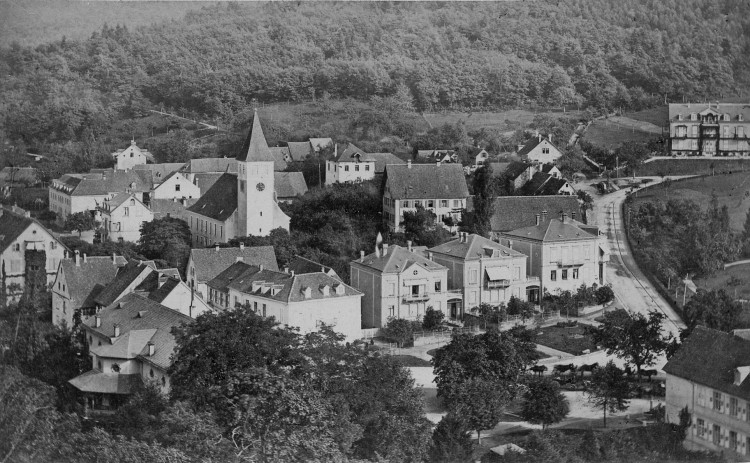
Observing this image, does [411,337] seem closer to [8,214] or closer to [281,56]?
[8,214]

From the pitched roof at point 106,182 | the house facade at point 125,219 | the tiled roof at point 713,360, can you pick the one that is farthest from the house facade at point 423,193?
the tiled roof at point 713,360

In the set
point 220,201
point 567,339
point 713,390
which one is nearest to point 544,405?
point 713,390

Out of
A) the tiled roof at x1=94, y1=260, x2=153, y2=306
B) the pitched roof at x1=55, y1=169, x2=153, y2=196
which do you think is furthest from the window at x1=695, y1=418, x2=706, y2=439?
the pitched roof at x1=55, y1=169, x2=153, y2=196

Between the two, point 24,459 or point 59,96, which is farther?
point 59,96

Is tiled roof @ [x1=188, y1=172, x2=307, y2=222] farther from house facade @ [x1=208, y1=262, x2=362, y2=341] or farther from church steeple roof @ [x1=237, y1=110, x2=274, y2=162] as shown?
house facade @ [x1=208, y1=262, x2=362, y2=341]

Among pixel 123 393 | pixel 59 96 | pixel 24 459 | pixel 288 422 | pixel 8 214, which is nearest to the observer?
pixel 24 459

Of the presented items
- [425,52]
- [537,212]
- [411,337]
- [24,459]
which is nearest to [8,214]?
[411,337]

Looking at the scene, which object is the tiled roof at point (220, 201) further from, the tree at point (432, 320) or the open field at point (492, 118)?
the open field at point (492, 118)
